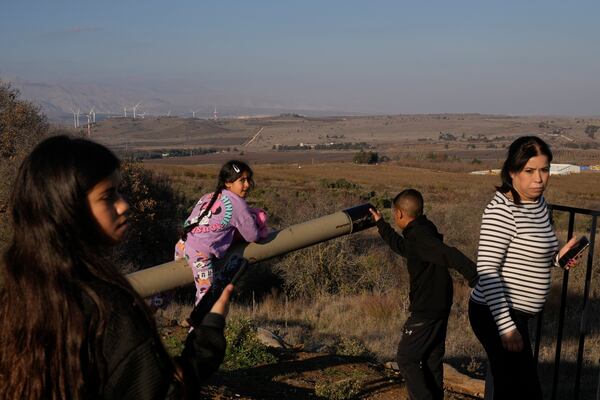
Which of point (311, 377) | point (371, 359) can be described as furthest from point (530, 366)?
point (371, 359)

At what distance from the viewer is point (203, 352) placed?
2281mm

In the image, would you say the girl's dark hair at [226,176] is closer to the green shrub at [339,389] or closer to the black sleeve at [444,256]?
the black sleeve at [444,256]

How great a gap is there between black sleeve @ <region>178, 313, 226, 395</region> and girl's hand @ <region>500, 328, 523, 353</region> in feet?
6.68

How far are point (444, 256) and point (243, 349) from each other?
2.78 meters

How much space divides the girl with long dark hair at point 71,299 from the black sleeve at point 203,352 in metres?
0.10

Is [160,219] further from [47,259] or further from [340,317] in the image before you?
[47,259]

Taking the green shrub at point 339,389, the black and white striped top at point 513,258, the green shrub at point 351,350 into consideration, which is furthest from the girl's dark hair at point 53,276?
the green shrub at point 351,350

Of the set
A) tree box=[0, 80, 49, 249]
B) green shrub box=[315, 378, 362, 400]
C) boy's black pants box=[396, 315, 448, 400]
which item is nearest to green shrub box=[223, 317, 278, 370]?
green shrub box=[315, 378, 362, 400]

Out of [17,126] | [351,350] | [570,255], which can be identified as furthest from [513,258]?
[17,126]

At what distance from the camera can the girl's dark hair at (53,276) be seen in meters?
1.91

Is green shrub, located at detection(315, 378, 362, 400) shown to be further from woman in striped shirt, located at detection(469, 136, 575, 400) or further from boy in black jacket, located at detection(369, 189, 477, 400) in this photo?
woman in striped shirt, located at detection(469, 136, 575, 400)

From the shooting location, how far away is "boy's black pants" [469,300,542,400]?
408 centimetres

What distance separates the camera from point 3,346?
6.53 ft

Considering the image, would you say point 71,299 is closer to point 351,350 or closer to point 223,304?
point 223,304
